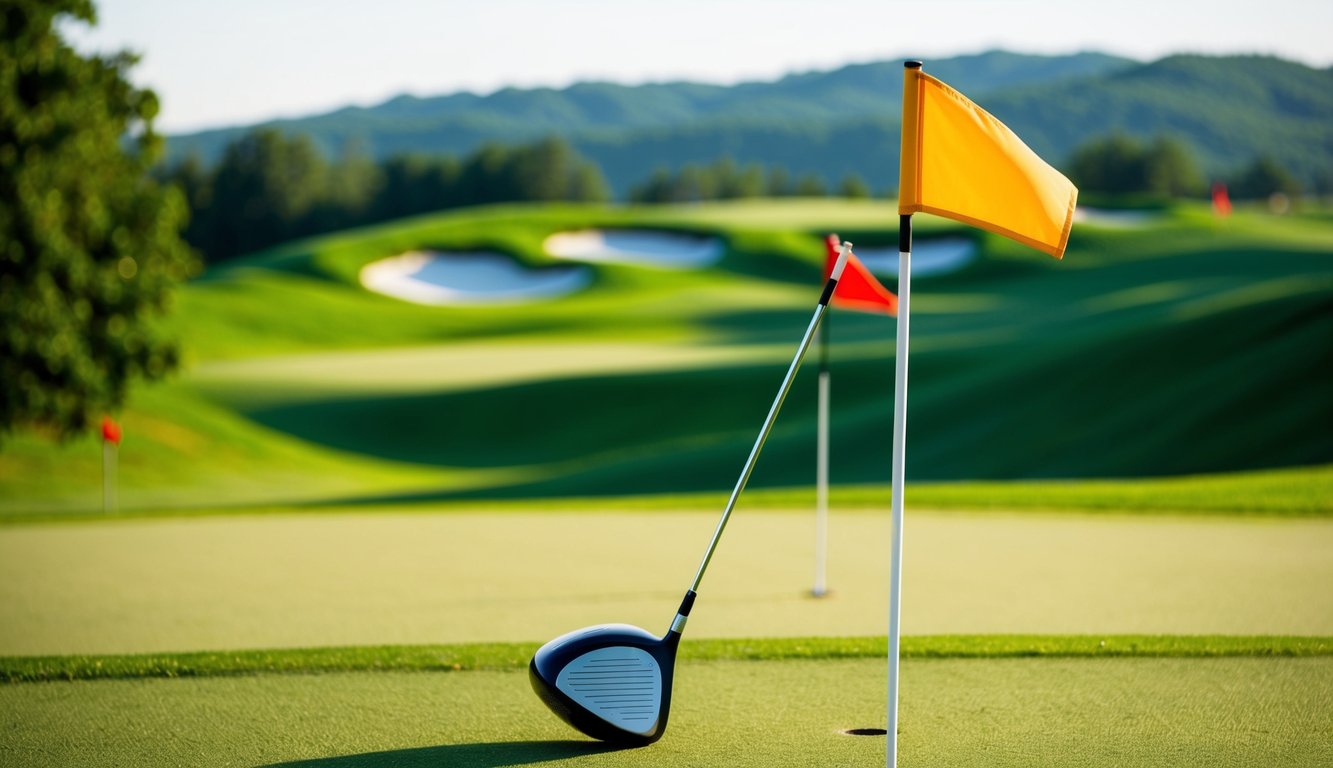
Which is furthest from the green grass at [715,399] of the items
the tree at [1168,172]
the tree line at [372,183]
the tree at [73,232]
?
the tree at [1168,172]

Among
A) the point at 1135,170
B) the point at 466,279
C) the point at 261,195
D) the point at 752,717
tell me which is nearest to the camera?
the point at 752,717

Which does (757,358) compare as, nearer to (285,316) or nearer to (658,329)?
(658,329)

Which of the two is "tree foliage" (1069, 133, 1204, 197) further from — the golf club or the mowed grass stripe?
the golf club

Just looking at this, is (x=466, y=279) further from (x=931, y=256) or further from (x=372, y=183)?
(x=372, y=183)

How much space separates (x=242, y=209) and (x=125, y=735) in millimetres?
104691

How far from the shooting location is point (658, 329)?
148ft

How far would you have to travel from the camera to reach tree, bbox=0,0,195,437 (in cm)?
2083

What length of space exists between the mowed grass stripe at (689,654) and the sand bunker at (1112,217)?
63257mm

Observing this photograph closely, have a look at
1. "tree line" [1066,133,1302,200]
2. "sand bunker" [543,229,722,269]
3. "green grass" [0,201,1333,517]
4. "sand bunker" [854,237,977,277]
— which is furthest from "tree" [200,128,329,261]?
"tree line" [1066,133,1302,200]

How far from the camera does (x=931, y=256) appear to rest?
61062 mm

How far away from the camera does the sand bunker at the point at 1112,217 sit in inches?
2687

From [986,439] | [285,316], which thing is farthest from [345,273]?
[986,439]

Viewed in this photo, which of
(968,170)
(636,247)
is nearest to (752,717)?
(968,170)

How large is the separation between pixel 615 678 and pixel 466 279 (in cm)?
5551
